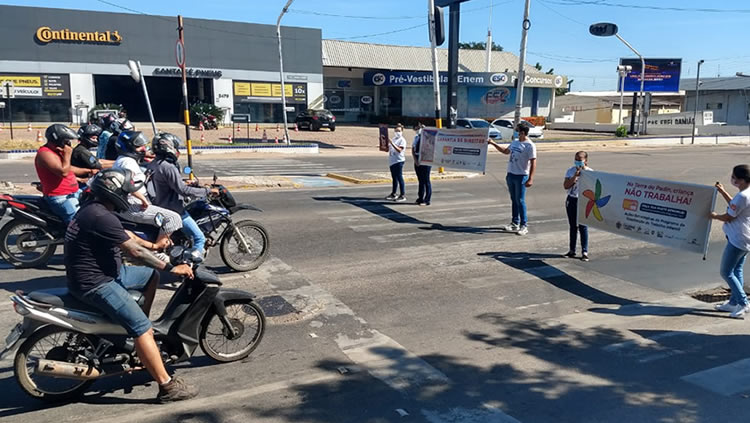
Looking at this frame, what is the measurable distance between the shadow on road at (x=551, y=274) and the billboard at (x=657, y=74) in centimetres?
4853

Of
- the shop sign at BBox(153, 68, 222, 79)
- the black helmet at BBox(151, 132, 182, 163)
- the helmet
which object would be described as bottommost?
the black helmet at BBox(151, 132, 182, 163)

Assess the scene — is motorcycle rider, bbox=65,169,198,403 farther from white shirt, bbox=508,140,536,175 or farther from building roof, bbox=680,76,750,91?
building roof, bbox=680,76,750,91

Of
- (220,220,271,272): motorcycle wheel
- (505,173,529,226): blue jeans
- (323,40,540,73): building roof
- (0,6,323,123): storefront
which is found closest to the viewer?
(220,220,271,272): motorcycle wheel

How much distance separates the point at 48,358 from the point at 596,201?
287 inches

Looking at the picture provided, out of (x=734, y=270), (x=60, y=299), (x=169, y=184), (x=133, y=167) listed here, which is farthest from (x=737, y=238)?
(x=133, y=167)

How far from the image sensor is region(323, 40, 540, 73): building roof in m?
53.2

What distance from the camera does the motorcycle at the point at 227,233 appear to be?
762 cm

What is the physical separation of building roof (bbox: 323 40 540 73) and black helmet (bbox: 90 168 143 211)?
161 ft

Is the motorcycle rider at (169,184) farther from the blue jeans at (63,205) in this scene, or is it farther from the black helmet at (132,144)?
the blue jeans at (63,205)

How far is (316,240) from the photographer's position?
9.91m

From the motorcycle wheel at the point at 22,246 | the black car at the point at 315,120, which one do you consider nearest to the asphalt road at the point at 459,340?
the motorcycle wheel at the point at 22,246

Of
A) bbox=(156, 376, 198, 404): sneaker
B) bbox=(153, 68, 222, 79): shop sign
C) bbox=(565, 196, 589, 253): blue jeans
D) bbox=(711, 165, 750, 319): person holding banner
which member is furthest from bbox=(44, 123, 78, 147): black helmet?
bbox=(153, 68, 222, 79): shop sign

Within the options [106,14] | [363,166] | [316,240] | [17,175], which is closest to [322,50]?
[106,14]

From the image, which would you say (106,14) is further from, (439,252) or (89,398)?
(89,398)
